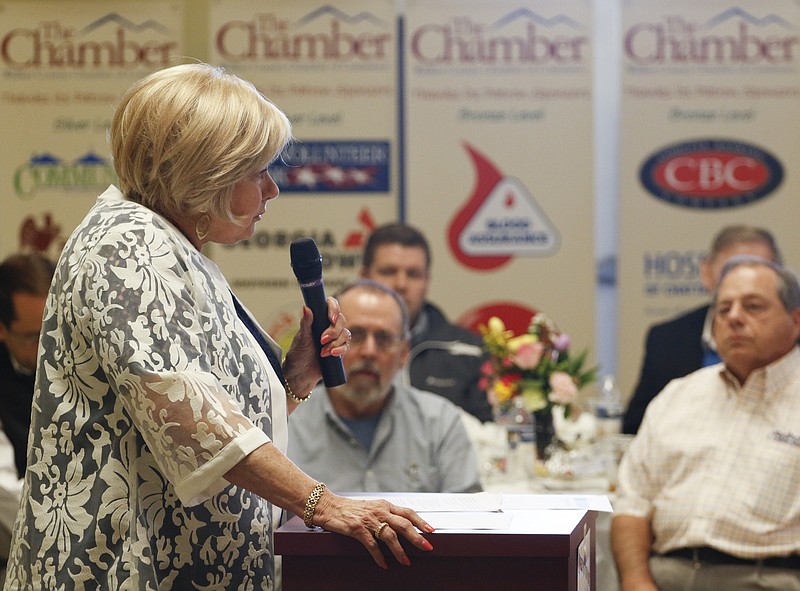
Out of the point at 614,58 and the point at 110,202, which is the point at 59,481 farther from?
the point at 614,58

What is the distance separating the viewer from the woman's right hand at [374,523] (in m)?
1.39

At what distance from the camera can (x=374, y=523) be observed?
1.40 meters

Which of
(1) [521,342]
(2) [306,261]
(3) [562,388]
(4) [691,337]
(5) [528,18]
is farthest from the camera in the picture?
(5) [528,18]

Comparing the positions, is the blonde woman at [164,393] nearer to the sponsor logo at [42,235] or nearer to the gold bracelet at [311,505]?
the gold bracelet at [311,505]

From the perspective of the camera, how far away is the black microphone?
1761mm

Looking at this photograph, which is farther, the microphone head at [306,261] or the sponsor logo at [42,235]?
the sponsor logo at [42,235]

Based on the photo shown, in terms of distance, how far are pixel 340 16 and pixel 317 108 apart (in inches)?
20.2

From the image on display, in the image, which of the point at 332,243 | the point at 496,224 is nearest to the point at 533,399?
the point at 496,224

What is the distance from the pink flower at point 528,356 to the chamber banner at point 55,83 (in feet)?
10.0

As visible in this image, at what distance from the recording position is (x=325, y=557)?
144 cm

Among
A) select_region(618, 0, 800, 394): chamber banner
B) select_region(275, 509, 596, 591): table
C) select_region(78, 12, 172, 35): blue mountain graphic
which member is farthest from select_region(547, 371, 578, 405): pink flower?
select_region(78, 12, 172, 35): blue mountain graphic

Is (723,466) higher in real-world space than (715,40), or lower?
lower

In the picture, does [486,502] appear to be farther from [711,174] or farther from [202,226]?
[711,174]

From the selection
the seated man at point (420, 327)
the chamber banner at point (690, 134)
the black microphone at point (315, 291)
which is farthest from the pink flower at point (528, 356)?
the chamber banner at point (690, 134)
